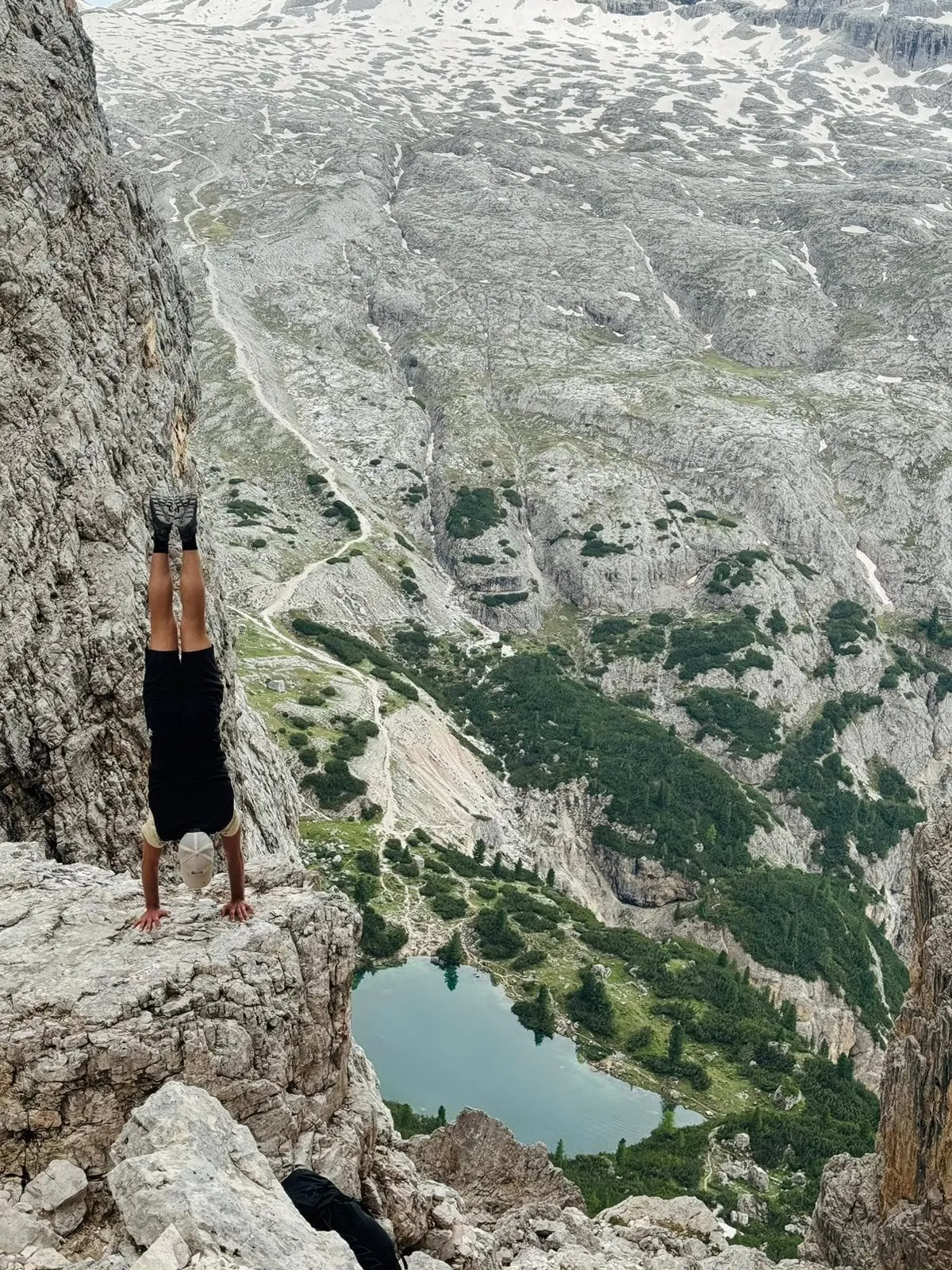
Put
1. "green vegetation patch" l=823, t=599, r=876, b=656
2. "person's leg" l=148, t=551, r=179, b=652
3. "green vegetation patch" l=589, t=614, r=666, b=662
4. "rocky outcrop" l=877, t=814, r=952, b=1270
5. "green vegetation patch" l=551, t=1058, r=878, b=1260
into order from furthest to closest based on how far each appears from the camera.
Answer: "green vegetation patch" l=823, t=599, r=876, b=656 → "green vegetation patch" l=589, t=614, r=666, b=662 → "green vegetation patch" l=551, t=1058, r=878, b=1260 → "rocky outcrop" l=877, t=814, r=952, b=1270 → "person's leg" l=148, t=551, r=179, b=652

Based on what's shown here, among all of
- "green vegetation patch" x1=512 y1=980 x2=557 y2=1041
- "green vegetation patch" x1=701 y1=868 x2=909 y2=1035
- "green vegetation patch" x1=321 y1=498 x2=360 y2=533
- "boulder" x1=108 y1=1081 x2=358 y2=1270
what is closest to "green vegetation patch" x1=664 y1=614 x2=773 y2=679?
"green vegetation patch" x1=701 y1=868 x2=909 y2=1035

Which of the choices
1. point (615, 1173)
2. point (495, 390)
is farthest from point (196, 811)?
point (495, 390)

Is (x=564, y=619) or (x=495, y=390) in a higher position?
(x=495, y=390)

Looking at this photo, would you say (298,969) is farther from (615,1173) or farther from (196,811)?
(615,1173)

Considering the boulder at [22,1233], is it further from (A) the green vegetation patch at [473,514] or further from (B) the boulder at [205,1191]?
(A) the green vegetation patch at [473,514]

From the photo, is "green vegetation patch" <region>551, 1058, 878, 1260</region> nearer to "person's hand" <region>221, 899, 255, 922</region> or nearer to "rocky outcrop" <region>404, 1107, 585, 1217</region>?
"rocky outcrop" <region>404, 1107, 585, 1217</region>

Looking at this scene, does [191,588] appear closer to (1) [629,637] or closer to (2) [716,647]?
(2) [716,647]

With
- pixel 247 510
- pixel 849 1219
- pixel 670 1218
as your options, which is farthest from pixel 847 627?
pixel 670 1218
